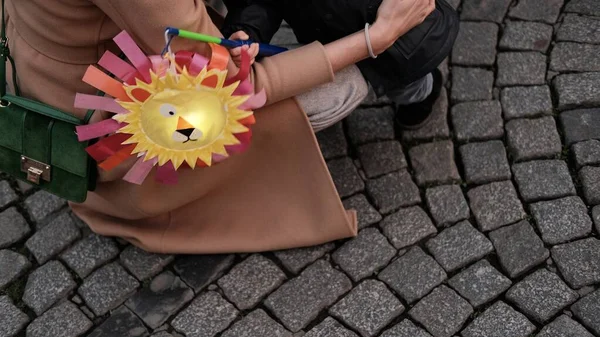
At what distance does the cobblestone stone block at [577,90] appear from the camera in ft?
11.3

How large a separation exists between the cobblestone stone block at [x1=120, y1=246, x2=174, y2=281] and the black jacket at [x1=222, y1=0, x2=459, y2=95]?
3.13 feet

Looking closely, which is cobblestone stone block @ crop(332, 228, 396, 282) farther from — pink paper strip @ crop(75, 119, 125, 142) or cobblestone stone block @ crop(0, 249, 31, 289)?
cobblestone stone block @ crop(0, 249, 31, 289)

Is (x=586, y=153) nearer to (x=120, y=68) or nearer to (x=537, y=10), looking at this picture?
(x=537, y=10)

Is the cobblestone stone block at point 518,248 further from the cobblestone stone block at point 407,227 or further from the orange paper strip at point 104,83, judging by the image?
the orange paper strip at point 104,83

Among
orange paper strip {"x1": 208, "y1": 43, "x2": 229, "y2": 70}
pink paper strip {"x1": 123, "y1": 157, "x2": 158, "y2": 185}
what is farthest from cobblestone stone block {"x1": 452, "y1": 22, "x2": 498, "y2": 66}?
pink paper strip {"x1": 123, "y1": 157, "x2": 158, "y2": 185}

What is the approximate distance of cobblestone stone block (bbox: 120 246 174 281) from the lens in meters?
3.17

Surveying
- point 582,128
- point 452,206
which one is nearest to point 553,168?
point 582,128

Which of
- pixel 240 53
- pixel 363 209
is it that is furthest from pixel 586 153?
pixel 240 53

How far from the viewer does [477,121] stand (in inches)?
137

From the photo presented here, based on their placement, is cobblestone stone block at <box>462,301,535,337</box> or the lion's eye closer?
the lion's eye

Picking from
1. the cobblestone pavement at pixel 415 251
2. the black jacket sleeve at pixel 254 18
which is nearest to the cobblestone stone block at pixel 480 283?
the cobblestone pavement at pixel 415 251

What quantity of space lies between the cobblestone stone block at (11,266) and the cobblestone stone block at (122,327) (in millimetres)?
462

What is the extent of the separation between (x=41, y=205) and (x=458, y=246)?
5.86ft

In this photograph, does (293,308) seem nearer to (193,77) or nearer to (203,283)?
(203,283)
